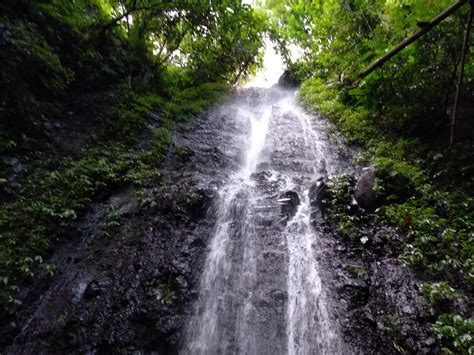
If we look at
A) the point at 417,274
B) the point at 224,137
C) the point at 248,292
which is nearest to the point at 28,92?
the point at 224,137

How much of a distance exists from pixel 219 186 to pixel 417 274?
14.0 feet

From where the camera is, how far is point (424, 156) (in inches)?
241

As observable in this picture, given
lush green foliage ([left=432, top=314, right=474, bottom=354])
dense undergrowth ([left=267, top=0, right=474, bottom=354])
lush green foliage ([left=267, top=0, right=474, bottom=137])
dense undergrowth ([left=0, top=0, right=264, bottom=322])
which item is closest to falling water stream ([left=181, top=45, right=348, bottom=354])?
dense undergrowth ([left=267, top=0, right=474, bottom=354])

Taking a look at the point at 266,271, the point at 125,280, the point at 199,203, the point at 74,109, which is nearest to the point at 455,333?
the point at 266,271

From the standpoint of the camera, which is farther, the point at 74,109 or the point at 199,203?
the point at 74,109

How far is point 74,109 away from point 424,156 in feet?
27.6

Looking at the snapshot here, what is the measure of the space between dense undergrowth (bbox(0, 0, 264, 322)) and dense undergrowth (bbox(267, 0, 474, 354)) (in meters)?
4.15

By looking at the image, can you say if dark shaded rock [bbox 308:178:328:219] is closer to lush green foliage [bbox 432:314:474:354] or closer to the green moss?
the green moss

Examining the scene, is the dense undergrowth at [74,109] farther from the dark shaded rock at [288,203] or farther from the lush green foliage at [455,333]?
the lush green foliage at [455,333]

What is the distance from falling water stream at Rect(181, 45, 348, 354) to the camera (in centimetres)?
401

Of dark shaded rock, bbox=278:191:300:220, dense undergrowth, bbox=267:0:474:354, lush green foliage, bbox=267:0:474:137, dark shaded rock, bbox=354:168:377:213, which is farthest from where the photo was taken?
dark shaded rock, bbox=278:191:300:220

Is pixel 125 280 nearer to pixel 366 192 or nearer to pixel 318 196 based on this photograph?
pixel 318 196

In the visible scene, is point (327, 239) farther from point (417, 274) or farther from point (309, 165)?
point (309, 165)

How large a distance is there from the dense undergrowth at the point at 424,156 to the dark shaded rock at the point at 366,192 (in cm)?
11
